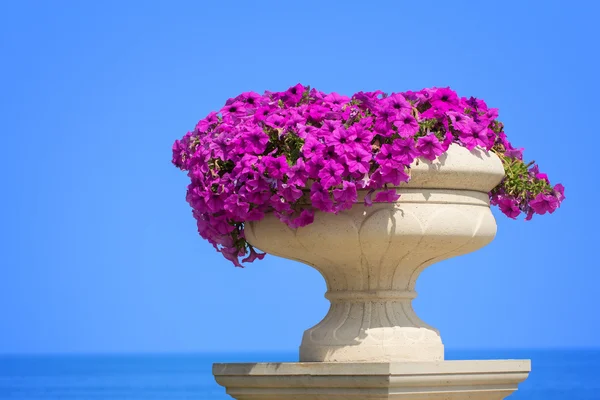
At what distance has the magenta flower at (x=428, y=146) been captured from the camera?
19.2 ft

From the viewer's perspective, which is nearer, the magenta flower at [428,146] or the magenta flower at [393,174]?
the magenta flower at [393,174]

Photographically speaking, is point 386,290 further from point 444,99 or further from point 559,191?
point 559,191

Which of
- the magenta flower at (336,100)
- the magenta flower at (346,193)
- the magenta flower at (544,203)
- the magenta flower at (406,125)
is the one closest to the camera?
the magenta flower at (346,193)

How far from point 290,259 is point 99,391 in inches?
1633

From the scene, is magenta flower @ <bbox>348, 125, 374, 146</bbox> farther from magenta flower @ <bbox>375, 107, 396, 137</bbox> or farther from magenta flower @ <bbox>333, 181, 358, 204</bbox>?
magenta flower @ <bbox>333, 181, 358, 204</bbox>

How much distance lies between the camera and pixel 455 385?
19.8 ft

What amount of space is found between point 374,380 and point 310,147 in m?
1.09

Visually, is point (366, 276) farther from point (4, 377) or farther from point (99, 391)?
point (4, 377)

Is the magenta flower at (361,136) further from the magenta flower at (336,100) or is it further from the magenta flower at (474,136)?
the magenta flower at (474,136)

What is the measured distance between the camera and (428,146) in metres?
5.88

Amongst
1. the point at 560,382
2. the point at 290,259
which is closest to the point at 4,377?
the point at 560,382

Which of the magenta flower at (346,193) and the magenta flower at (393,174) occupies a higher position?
the magenta flower at (393,174)

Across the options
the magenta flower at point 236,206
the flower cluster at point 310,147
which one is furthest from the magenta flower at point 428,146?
the magenta flower at point 236,206

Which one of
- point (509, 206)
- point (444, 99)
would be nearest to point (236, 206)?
point (444, 99)
